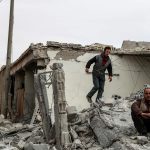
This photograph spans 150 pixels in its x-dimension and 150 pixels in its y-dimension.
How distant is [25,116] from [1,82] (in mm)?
7239

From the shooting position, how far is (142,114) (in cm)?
836

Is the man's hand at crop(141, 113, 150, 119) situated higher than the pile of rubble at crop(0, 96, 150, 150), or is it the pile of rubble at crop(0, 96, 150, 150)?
the man's hand at crop(141, 113, 150, 119)

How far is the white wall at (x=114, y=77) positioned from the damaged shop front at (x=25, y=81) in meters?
0.45

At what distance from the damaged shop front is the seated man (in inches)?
256

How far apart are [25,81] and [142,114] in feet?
30.6

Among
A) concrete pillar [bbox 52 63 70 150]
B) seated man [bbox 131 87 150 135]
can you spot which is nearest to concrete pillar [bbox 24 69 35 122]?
concrete pillar [bbox 52 63 70 150]

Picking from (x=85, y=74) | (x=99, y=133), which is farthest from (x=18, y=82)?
(x=99, y=133)

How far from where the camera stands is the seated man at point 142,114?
8383 millimetres

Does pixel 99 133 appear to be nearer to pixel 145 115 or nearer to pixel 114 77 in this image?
pixel 145 115

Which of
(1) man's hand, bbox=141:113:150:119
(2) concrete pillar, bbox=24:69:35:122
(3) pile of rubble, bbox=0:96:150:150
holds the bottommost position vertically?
(3) pile of rubble, bbox=0:96:150:150

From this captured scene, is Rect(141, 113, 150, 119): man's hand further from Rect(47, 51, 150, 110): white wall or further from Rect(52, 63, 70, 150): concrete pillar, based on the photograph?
Rect(47, 51, 150, 110): white wall

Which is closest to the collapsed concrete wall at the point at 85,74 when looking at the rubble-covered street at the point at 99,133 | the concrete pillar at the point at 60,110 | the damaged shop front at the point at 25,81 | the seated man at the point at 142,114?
the damaged shop front at the point at 25,81

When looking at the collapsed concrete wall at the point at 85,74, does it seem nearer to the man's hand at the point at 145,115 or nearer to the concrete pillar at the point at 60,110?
the concrete pillar at the point at 60,110

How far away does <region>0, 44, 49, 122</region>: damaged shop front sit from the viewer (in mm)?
14570
